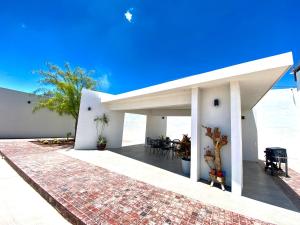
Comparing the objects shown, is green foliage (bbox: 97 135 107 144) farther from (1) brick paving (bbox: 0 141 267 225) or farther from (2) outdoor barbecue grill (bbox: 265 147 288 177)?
(2) outdoor barbecue grill (bbox: 265 147 288 177)

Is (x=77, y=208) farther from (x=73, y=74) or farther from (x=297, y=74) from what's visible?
(x=297, y=74)

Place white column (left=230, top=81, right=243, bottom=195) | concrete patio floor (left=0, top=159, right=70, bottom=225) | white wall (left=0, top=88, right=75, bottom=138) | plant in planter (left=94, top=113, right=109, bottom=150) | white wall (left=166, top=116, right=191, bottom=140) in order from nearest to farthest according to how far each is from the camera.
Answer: concrete patio floor (left=0, top=159, right=70, bottom=225)
white column (left=230, top=81, right=243, bottom=195)
plant in planter (left=94, top=113, right=109, bottom=150)
white wall (left=0, top=88, right=75, bottom=138)
white wall (left=166, top=116, right=191, bottom=140)

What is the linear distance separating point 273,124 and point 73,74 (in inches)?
583

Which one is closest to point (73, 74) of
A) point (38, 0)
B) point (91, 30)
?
point (91, 30)

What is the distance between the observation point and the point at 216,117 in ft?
14.9

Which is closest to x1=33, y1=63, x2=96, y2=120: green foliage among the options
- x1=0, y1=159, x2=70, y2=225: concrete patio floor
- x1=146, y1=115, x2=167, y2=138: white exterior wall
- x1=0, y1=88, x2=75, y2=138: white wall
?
x1=0, y1=88, x2=75, y2=138: white wall

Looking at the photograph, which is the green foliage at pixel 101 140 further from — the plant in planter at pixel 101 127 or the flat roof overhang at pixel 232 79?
the flat roof overhang at pixel 232 79

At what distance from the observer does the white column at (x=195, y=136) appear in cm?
461

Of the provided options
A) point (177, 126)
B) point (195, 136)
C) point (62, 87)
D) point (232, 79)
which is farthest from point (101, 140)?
point (232, 79)

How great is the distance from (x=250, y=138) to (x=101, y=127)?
9885 millimetres

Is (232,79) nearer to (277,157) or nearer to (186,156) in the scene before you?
(186,156)

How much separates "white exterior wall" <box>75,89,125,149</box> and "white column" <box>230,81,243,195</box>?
856 centimetres

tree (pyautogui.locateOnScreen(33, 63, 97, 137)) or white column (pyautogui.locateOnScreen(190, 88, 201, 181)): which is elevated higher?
tree (pyautogui.locateOnScreen(33, 63, 97, 137))

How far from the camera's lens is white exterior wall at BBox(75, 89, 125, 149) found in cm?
931
